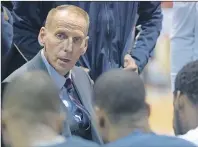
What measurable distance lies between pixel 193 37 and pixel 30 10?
66 centimetres

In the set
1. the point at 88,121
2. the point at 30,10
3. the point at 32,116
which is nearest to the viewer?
the point at 32,116

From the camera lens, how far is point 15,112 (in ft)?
5.27

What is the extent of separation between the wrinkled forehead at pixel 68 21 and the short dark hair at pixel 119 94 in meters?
0.57

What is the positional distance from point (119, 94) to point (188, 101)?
12.0 inches

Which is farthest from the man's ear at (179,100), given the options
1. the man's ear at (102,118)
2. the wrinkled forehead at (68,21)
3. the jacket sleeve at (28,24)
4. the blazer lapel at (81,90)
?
the jacket sleeve at (28,24)

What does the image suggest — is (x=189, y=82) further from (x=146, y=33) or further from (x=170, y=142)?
(x=146, y=33)

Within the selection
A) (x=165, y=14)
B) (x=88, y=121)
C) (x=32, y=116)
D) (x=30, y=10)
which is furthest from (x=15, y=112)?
(x=165, y=14)

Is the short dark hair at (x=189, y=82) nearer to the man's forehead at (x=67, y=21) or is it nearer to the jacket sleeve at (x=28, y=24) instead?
the man's forehead at (x=67, y=21)

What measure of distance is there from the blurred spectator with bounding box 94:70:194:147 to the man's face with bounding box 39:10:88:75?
525 millimetres

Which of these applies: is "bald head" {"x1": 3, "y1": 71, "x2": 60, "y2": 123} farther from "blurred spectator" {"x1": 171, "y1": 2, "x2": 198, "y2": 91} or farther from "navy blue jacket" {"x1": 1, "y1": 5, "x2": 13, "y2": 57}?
"blurred spectator" {"x1": 171, "y1": 2, "x2": 198, "y2": 91}

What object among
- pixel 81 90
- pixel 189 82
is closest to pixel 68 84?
pixel 81 90

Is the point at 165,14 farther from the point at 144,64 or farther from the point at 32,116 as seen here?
the point at 32,116

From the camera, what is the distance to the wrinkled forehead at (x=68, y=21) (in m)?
2.23

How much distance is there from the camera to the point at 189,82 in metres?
1.87
